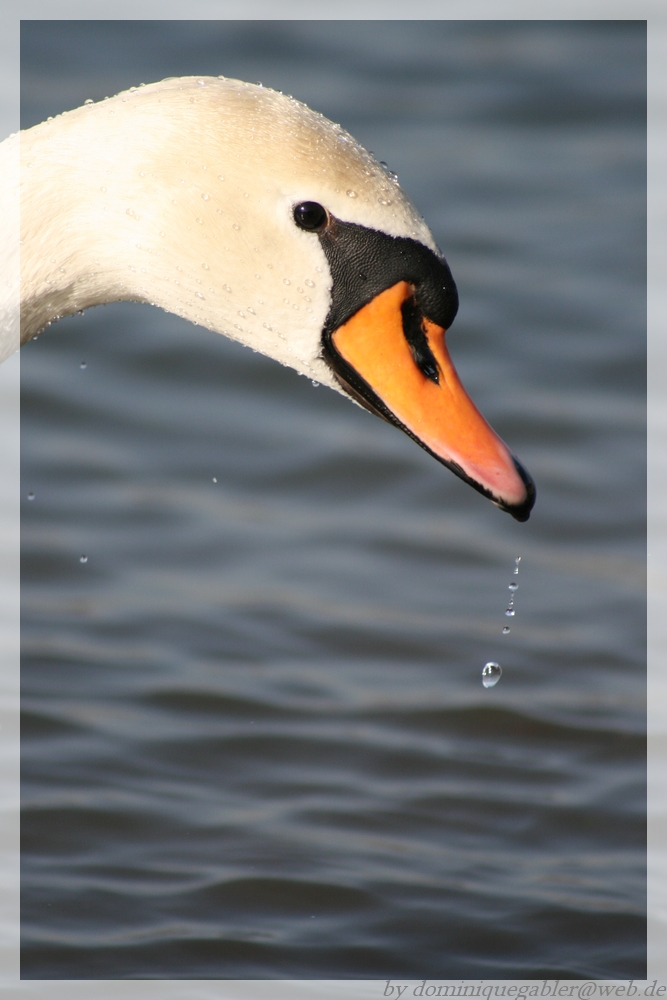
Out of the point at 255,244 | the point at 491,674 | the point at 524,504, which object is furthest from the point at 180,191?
the point at 491,674

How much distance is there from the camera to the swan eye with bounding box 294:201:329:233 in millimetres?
3186

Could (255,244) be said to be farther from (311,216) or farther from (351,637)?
(351,637)

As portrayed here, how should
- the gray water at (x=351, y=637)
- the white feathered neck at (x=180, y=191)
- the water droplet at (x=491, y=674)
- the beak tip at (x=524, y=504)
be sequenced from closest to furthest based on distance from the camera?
the white feathered neck at (x=180, y=191)
the beak tip at (x=524, y=504)
the gray water at (x=351, y=637)
the water droplet at (x=491, y=674)

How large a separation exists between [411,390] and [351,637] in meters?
2.45

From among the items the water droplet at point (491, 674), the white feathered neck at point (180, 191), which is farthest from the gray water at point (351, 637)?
the white feathered neck at point (180, 191)

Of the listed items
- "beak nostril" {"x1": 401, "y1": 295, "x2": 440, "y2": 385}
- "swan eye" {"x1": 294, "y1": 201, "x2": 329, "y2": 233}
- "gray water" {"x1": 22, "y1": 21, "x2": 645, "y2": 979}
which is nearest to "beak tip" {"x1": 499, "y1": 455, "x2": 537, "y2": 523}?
"beak nostril" {"x1": 401, "y1": 295, "x2": 440, "y2": 385}

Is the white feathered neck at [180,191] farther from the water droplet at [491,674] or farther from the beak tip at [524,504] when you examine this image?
the water droplet at [491,674]

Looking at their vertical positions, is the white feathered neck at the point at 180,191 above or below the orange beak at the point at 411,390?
above

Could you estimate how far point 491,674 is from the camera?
5473mm

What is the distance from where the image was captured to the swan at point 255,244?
3.14m

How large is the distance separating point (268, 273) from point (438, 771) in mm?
2259

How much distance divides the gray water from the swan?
1630 mm

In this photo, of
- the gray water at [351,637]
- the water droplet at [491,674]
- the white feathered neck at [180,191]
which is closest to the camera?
the white feathered neck at [180,191]

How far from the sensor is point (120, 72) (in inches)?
382
